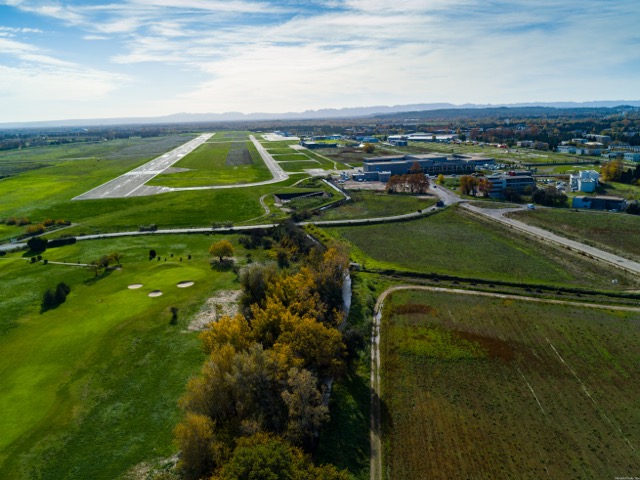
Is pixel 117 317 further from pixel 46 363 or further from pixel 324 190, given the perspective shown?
pixel 324 190

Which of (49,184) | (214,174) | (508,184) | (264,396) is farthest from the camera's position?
(214,174)

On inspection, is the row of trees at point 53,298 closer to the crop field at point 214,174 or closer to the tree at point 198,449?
the tree at point 198,449

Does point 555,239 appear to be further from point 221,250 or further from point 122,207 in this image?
point 122,207

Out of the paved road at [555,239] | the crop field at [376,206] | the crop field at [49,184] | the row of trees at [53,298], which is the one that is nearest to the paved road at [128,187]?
the crop field at [49,184]

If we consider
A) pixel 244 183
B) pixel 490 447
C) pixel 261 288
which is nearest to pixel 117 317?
pixel 261 288

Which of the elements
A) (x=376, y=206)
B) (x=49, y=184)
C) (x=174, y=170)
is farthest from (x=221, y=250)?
(x=49, y=184)

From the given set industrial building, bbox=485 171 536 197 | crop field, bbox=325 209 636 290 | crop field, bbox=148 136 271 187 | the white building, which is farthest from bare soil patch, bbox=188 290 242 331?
the white building
